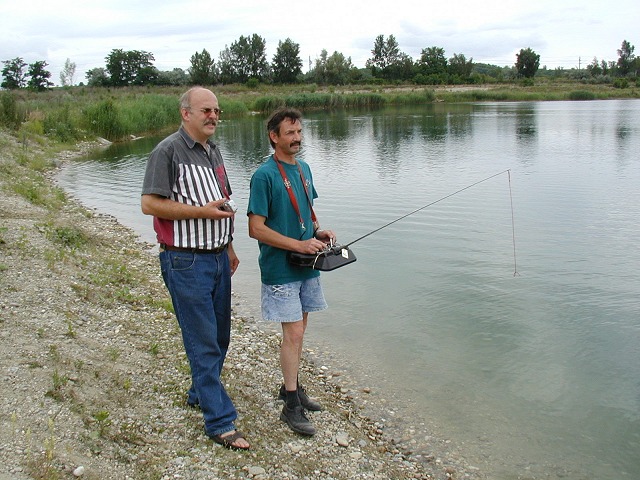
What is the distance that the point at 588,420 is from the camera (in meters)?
5.52

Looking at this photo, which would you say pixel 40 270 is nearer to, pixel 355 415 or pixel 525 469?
pixel 355 415

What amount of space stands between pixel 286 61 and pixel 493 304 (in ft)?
318

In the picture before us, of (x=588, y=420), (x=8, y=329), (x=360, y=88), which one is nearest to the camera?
→ (x=8, y=329)

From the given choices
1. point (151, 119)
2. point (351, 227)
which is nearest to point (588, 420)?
point (351, 227)

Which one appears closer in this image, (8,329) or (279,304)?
(279,304)

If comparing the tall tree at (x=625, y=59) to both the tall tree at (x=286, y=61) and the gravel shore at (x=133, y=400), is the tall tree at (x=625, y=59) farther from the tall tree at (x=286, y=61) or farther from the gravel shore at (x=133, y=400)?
the gravel shore at (x=133, y=400)

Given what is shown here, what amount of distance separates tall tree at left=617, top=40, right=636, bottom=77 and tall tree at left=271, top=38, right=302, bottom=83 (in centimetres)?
5566

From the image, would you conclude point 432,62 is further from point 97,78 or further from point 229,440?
point 229,440

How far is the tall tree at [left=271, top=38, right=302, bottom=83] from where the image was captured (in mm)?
99312


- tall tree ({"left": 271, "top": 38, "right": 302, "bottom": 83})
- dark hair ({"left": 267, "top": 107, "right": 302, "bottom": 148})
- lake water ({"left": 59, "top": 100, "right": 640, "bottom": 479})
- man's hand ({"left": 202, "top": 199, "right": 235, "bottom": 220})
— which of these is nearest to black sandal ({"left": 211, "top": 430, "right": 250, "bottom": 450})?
man's hand ({"left": 202, "top": 199, "right": 235, "bottom": 220})

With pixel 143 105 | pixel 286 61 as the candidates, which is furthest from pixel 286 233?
pixel 286 61

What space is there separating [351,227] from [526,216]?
367cm

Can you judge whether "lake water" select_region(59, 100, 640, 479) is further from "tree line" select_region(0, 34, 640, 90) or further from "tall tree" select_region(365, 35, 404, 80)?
"tall tree" select_region(365, 35, 404, 80)

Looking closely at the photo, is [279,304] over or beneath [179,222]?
beneath
